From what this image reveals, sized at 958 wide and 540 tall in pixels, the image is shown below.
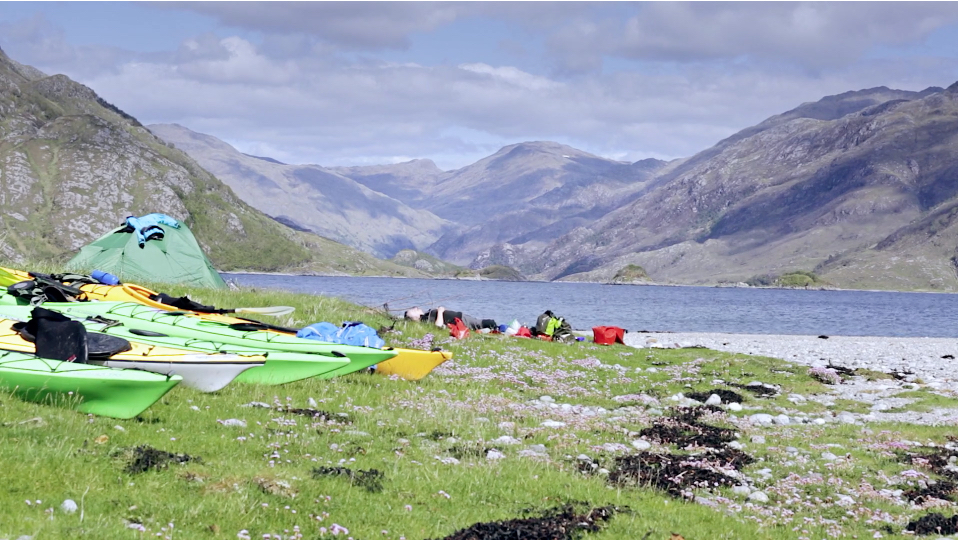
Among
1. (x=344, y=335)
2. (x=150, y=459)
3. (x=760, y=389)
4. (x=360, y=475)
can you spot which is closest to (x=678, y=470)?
(x=360, y=475)

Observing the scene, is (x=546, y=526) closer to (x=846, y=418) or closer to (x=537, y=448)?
(x=537, y=448)

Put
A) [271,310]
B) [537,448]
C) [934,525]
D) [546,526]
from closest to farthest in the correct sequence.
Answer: [546,526] → [934,525] → [537,448] → [271,310]

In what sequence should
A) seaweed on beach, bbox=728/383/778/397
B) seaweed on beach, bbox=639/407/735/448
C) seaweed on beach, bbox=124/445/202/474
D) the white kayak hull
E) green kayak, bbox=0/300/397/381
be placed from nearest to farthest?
seaweed on beach, bbox=124/445/202/474 → the white kayak hull → seaweed on beach, bbox=639/407/735/448 → green kayak, bbox=0/300/397/381 → seaweed on beach, bbox=728/383/778/397

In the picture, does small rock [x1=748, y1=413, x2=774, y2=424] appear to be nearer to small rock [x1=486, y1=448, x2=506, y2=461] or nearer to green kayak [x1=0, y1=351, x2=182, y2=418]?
small rock [x1=486, y1=448, x2=506, y2=461]

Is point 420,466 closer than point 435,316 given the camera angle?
Yes

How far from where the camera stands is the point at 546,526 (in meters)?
8.90

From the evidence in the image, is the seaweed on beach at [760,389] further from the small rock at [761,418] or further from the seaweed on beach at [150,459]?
the seaweed on beach at [150,459]

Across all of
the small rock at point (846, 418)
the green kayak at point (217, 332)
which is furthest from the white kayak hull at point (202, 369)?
the small rock at point (846, 418)

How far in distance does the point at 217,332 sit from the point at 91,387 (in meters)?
7.28

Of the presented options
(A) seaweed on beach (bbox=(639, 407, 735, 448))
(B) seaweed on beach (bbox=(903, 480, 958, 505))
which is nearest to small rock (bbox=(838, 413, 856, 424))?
(A) seaweed on beach (bbox=(639, 407, 735, 448))

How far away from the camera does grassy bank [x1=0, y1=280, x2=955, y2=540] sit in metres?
8.20

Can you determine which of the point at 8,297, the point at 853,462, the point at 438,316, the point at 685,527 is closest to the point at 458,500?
the point at 685,527

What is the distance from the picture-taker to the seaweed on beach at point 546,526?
8430 millimetres

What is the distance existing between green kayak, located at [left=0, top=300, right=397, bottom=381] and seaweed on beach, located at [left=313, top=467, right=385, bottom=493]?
25.3 ft
